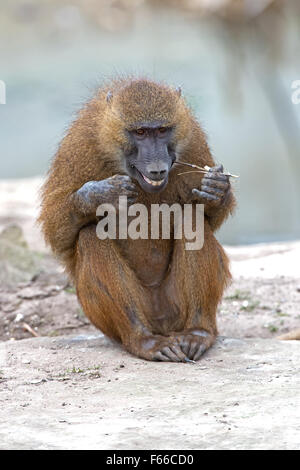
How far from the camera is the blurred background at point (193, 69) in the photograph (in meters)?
20.0

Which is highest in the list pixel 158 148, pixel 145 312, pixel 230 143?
pixel 230 143

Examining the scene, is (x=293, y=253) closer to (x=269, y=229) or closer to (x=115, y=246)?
(x=115, y=246)

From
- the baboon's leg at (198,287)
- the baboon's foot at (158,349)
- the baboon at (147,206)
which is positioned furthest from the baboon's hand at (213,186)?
the baboon's foot at (158,349)

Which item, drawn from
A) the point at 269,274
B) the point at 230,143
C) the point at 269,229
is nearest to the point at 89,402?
the point at 269,274

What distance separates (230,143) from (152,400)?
1661 centimetres

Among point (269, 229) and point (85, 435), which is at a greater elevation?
point (269, 229)

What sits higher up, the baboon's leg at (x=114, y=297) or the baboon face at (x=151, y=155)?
the baboon face at (x=151, y=155)

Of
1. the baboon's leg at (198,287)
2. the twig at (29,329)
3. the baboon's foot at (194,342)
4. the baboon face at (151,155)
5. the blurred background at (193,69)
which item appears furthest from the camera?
the blurred background at (193,69)

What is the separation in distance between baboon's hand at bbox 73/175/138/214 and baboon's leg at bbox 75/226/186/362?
1.06ft

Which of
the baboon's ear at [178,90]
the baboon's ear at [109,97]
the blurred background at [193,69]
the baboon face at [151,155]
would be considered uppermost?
the blurred background at [193,69]

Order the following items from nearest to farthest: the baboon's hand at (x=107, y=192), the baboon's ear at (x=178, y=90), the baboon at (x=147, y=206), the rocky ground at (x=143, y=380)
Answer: the rocky ground at (x=143, y=380) → the baboon's hand at (x=107, y=192) → the baboon at (x=147, y=206) → the baboon's ear at (x=178, y=90)

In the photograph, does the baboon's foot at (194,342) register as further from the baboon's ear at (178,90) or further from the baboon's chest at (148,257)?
the baboon's ear at (178,90)

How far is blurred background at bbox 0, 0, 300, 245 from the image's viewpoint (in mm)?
19953

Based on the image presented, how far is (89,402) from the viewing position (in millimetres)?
5270
